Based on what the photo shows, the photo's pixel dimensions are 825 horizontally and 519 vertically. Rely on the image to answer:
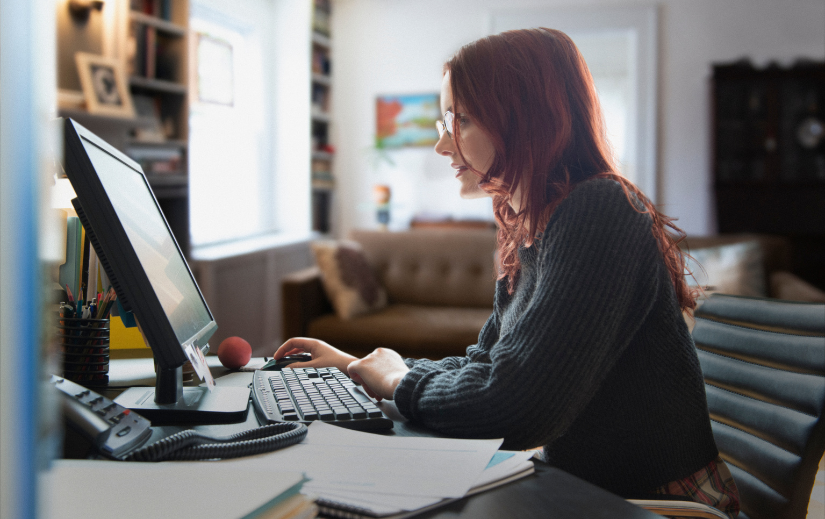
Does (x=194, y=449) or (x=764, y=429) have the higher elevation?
(x=194, y=449)

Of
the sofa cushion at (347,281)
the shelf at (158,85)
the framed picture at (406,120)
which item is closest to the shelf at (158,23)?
the shelf at (158,85)

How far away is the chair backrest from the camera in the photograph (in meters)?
0.89

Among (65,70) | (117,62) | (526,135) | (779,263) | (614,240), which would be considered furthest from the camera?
(779,263)

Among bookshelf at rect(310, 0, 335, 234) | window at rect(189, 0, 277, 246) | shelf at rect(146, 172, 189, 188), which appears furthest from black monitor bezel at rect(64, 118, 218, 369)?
bookshelf at rect(310, 0, 335, 234)

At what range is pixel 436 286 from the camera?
3.28m

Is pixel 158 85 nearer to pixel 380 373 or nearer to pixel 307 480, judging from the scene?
pixel 380 373

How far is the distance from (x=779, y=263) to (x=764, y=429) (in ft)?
8.38

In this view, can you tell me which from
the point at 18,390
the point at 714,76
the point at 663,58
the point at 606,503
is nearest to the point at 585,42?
the point at 663,58

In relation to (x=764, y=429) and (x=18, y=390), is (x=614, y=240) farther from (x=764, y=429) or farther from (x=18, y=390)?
(x=18, y=390)

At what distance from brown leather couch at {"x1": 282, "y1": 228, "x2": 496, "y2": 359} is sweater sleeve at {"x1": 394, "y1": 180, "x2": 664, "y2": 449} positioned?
205 cm

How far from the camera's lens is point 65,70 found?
255 centimetres

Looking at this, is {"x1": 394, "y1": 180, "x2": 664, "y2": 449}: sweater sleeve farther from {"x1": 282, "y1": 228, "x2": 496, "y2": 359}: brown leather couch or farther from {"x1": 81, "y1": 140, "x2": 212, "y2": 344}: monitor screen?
{"x1": 282, "y1": 228, "x2": 496, "y2": 359}: brown leather couch

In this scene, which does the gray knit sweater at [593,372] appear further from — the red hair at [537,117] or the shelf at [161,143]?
the shelf at [161,143]

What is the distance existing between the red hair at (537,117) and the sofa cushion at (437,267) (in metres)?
2.41
